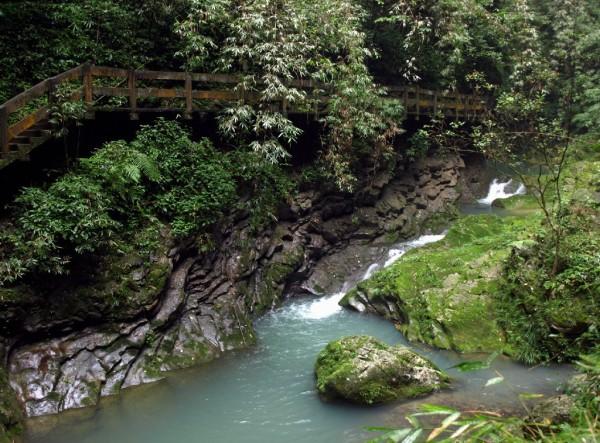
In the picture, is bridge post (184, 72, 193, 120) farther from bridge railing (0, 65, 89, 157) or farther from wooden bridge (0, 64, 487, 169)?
bridge railing (0, 65, 89, 157)

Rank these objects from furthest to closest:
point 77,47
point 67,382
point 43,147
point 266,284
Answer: point 266,284 < point 77,47 < point 43,147 < point 67,382

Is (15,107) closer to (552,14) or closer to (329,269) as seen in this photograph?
(329,269)

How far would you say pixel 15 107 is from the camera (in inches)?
374

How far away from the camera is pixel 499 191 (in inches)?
957

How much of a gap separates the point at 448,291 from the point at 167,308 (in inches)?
255

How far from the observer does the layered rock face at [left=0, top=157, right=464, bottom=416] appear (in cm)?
935

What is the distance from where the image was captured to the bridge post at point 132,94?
11617 mm

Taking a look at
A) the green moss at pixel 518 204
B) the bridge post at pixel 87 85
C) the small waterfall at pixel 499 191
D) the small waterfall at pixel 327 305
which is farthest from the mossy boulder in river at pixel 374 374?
the small waterfall at pixel 499 191

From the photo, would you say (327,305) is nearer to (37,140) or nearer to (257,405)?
(257,405)

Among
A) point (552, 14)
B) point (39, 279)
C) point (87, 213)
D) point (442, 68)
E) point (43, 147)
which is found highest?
point (552, 14)

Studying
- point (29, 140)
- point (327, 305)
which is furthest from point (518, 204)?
point (29, 140)

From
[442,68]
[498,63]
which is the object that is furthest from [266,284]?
[498,63]

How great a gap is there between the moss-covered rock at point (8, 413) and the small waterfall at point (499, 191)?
20.0 meters

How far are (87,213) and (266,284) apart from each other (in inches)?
225
